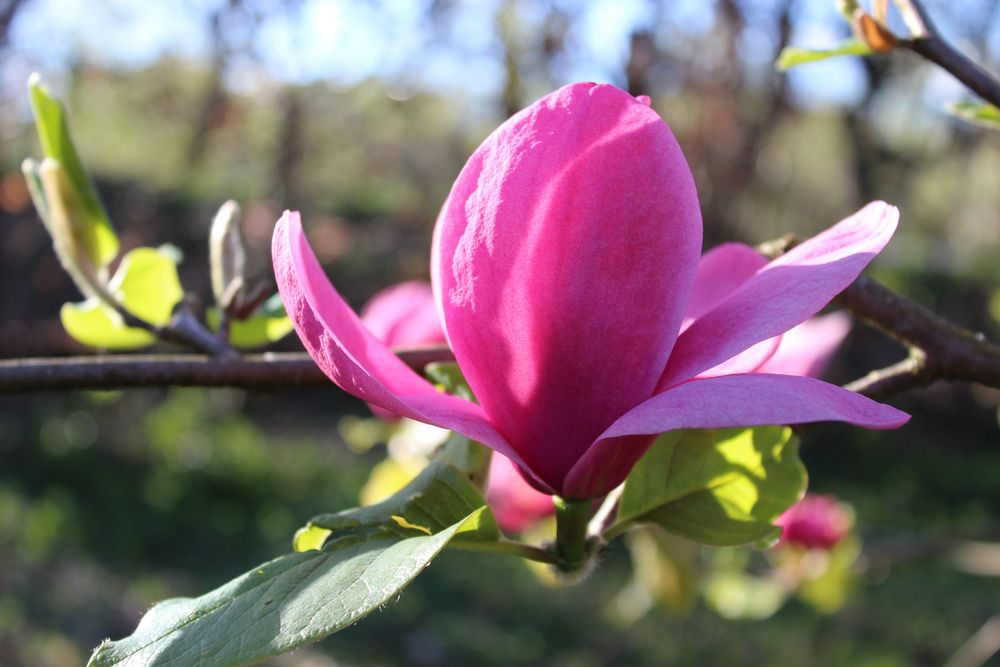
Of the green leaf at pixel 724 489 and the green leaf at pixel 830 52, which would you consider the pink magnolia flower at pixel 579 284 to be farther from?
the green leaf at pixel 830 52

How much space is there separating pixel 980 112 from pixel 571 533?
391mm

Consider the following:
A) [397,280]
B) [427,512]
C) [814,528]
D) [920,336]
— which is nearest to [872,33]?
[920,336]

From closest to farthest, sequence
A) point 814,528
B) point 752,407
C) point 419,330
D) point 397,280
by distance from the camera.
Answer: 1. point 752,407
2. point 419,330
3. point 814,528
4. point 397,280

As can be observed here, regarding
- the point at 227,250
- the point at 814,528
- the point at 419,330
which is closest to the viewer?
the point at 227,250

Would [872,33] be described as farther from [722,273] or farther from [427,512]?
[427,512]

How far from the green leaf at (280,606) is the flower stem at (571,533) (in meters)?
0.06

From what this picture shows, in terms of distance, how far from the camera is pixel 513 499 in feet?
2.85

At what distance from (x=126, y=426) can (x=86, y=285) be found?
487cm

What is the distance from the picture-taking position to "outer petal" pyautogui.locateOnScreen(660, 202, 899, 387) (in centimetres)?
34

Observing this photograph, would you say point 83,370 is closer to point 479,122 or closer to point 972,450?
point 972,450

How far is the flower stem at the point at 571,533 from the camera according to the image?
0.41 meters

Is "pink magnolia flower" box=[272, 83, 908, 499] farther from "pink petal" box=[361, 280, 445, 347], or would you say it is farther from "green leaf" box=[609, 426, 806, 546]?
"pink petal" box=[361, 280, 445, 347]

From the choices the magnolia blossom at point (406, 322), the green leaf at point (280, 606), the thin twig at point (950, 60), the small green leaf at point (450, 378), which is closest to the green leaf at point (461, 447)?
the small green leaf at point (450, 378)

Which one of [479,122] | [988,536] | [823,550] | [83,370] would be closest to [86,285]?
[83,370]
